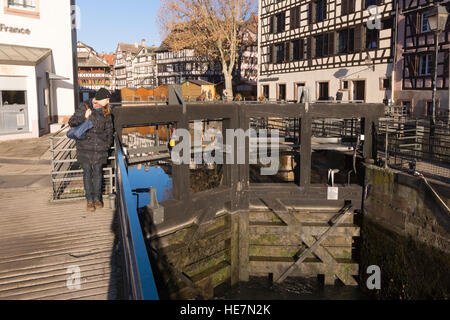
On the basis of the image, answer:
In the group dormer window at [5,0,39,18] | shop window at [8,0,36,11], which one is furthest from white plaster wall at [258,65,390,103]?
shop window at [8,0,36,11]

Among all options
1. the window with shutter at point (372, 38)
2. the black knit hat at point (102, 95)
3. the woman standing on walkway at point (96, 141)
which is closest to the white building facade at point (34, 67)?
the woman standing on walkway at point (96, 141)

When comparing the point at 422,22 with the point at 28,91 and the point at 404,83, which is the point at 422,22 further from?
the point at 28,91

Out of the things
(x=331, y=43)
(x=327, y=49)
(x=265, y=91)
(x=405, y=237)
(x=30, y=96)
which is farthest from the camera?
(x=265, y=91)

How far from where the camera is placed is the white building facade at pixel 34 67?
18969mm

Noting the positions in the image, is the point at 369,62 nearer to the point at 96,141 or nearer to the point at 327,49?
the point at 327,49

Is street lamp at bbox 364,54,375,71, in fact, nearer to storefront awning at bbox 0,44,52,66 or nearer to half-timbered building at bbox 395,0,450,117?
half-timbered building at bbox 395,0,450,117

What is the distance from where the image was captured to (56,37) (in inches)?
Answer: 925

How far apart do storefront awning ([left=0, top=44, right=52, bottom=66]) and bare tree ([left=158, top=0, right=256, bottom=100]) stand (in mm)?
17095

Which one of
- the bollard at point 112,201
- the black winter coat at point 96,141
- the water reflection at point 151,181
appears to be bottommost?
the water reflection at point 151,181

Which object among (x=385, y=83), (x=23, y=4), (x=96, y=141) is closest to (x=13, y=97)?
(x=23, y=4)

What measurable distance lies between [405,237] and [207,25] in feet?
99.2

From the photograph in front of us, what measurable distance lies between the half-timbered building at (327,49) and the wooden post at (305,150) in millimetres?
14778

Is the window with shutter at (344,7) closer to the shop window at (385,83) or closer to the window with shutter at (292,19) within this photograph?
the window with shutter at (292,19)
